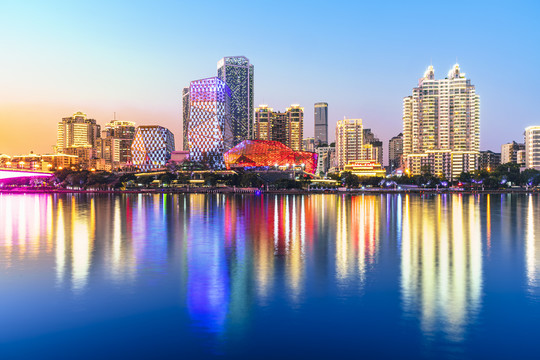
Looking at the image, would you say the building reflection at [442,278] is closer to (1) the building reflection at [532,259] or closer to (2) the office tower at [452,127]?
(1) the building reflection at [532,259]

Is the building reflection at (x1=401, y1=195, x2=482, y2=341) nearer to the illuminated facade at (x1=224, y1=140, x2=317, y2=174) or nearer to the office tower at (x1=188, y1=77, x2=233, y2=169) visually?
the illuminated facade at (x1=224, y1=140, x2=317, y2=174)

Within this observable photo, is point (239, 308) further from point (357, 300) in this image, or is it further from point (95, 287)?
point (95, 287)

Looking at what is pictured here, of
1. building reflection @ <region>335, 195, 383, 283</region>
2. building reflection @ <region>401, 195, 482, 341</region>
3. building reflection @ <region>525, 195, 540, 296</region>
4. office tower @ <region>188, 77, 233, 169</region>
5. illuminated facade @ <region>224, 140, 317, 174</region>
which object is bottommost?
building reflection @ <region>525, 195, 540, 296</region>

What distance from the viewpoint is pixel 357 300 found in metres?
18.6

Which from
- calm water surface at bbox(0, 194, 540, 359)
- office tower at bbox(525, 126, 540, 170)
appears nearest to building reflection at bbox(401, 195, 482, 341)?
calm water surface at bbox(0, 194, 540, 359)

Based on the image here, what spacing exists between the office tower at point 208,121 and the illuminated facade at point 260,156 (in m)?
10.0

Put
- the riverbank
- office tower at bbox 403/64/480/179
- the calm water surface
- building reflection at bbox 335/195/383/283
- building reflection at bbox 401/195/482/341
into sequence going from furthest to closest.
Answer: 1. office tower at bbox 403/64/480/179
2. the riverbank
3. building reflection at bbox 335/195/383/283
4. building reflection at bbox 401/195/482/341
5. the calm water surface

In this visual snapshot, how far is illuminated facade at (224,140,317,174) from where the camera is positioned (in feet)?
A: 568

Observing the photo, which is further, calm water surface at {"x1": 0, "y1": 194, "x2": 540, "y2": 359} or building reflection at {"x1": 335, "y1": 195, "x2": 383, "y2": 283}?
building reflection at {"x1": 335, "y1": 195, "x2": 383, "y2": 283}

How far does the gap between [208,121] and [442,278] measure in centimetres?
16924

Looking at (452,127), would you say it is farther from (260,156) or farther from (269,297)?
(269,297)

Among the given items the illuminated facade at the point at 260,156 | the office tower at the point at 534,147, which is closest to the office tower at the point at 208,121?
the illuminated facade at the point at 260,156

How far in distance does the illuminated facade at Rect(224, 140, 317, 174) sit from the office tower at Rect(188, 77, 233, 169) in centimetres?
1004

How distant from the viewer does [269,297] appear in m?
18.7
